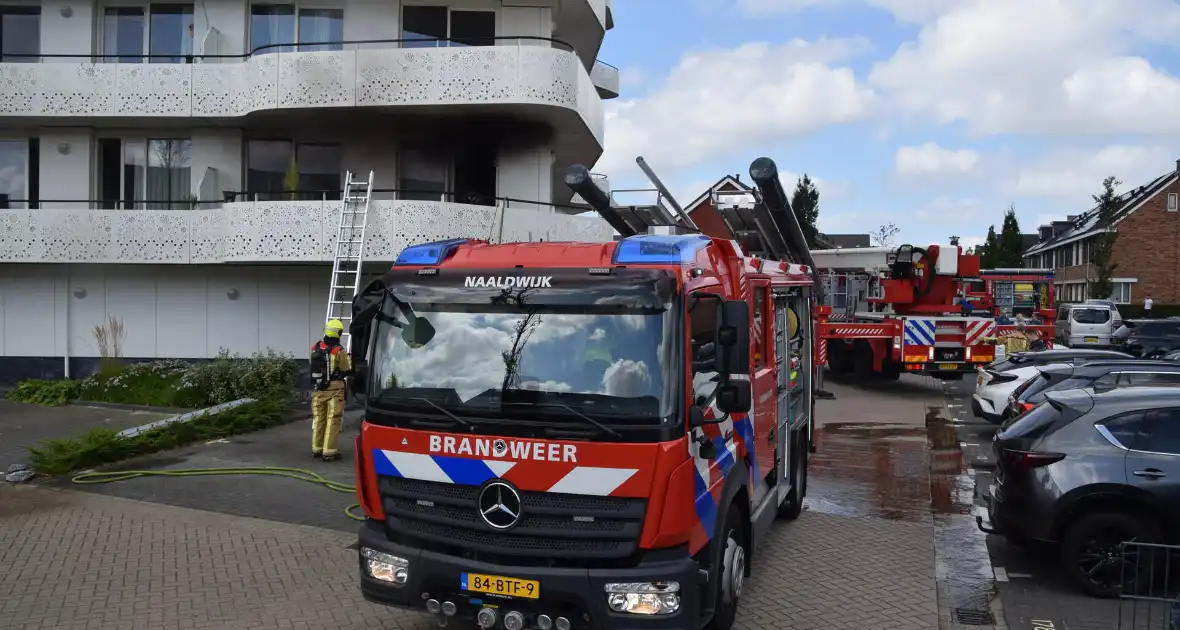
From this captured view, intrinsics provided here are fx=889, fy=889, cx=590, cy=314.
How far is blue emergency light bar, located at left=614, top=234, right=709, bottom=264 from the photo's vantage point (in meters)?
5.05

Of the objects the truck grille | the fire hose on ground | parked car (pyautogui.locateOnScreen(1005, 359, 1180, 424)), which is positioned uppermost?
parked car (pyautogui.locateOnScreen(1005, 359, 1180, 424))

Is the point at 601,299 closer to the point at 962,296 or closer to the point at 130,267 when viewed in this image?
the point at 130,267

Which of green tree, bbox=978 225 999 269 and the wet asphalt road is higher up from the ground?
green tree, bbox=978 225 999 269

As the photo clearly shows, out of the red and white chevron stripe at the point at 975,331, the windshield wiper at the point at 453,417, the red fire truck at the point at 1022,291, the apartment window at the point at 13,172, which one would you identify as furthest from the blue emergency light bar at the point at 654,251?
the red fire truck at the point at 1022,291

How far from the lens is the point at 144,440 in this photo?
11391 millimetres

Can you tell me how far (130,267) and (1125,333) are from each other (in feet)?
89.3

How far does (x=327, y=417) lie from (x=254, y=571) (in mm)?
4247

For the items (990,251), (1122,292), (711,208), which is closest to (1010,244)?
(990,251)

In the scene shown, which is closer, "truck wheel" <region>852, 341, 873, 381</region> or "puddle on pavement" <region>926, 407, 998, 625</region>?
"puddle on pavement" <region>926, 407, 998, 625</region>

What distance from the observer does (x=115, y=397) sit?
51.1ft

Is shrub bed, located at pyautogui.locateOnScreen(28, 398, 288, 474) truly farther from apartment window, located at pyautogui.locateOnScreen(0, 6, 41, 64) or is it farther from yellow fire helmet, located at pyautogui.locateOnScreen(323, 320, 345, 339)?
apartment window, located at pyautogui.locateOnScreen(0, 6, 41, 64)

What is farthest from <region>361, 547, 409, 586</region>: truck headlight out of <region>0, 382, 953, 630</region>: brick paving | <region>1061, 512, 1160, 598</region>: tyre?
<region>1061, 512, 1160, 598</region>: tyre

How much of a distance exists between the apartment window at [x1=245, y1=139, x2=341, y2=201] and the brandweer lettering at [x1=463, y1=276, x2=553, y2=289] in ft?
45.6

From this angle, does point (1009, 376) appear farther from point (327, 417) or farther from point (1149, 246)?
point (1149, 246)
